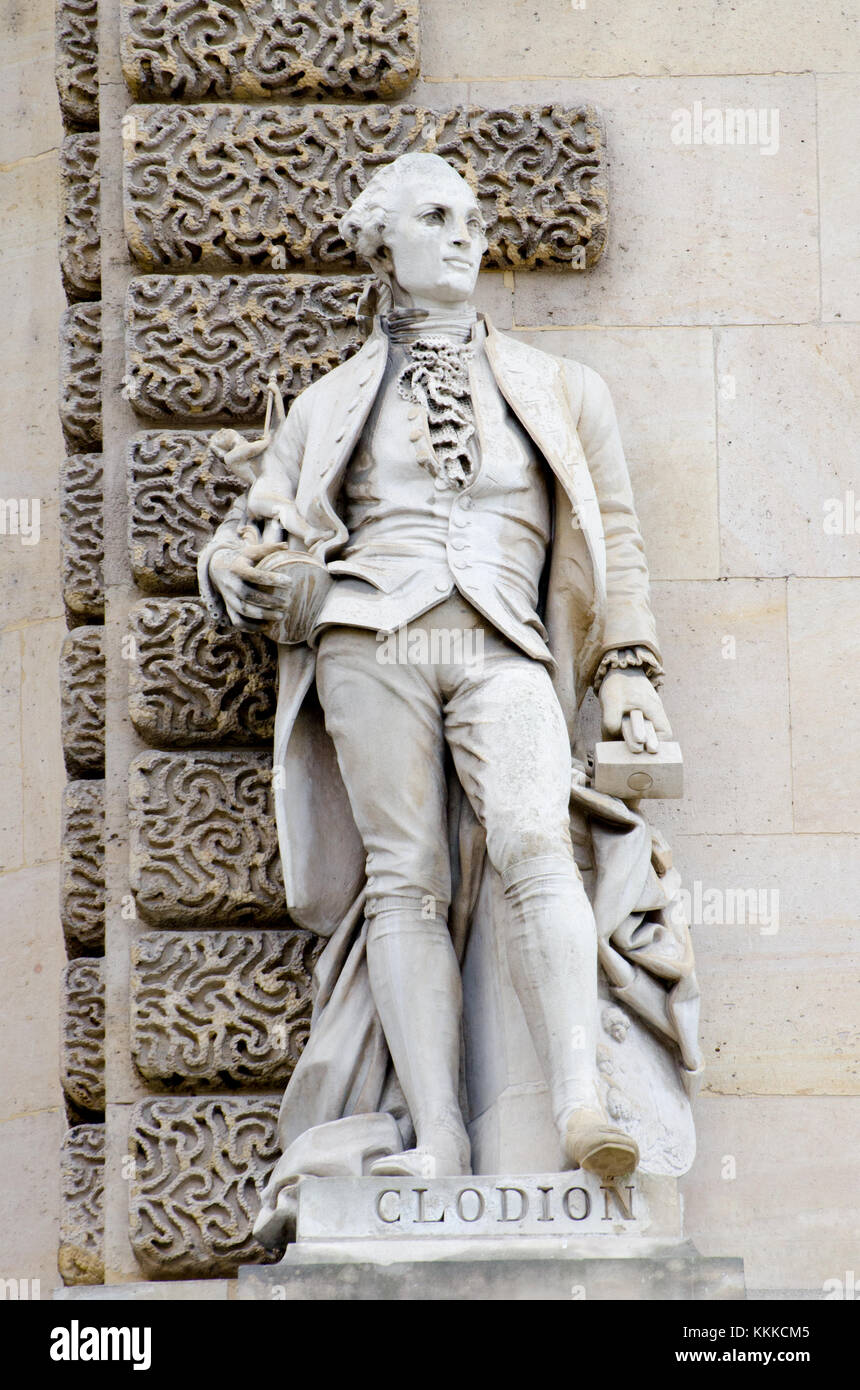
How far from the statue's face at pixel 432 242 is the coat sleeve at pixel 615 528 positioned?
0.41m

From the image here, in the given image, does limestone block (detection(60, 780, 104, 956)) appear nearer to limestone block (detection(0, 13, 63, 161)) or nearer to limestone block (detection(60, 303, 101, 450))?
limestone block (detection(60, 303, 101, 450))

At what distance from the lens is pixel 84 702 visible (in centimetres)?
762

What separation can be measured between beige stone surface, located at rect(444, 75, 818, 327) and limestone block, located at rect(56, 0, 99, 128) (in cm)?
104

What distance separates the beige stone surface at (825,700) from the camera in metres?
7.48

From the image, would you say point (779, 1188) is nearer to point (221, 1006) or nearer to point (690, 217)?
point (221, 1006)

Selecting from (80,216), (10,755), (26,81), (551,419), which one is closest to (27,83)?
(26,81)

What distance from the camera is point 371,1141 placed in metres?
6.70

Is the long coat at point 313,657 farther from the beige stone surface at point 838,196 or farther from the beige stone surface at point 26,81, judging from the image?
the beige stone surface at point 26,81

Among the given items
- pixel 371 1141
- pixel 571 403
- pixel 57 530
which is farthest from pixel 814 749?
pixel 57 530

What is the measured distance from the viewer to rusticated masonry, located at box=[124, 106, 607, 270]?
7.70 meters

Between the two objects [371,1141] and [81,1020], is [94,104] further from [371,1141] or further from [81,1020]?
[371,1141]

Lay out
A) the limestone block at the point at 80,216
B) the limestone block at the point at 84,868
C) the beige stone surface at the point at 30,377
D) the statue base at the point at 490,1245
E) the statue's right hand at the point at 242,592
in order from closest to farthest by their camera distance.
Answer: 1. the statue base at the point at 490,1245
2. the statue's right hand at the point at 242,592
3. the limestone block at the point at 84,868
4. the limestone block at the point at 80,216
5. the beige stone surface at the point at 30,377

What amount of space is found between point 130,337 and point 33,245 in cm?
139

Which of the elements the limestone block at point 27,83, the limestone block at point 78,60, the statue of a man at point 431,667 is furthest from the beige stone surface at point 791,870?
the limestone block at point 27,83
